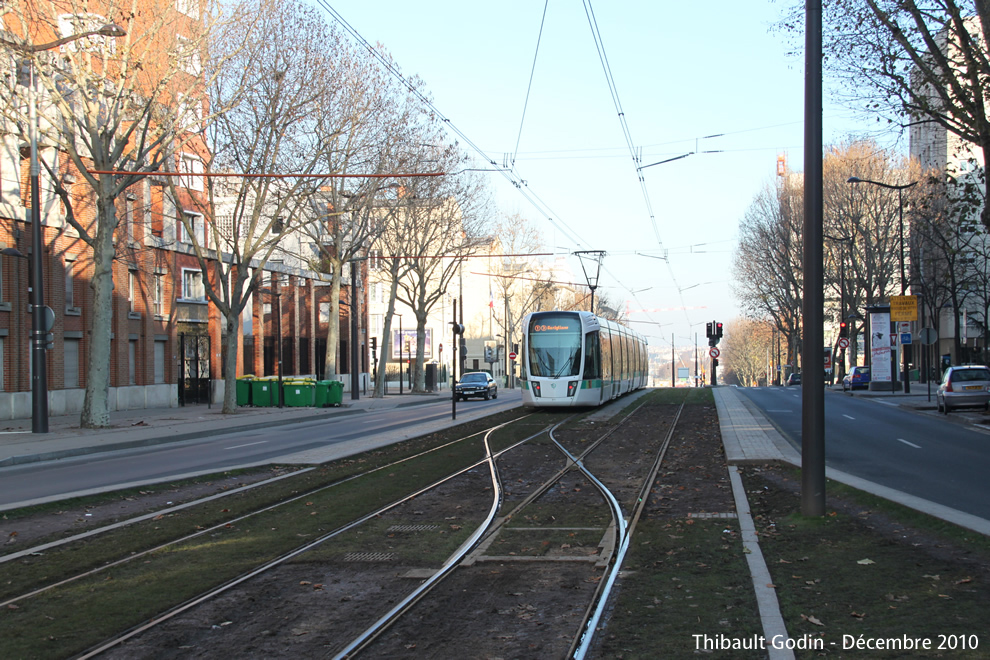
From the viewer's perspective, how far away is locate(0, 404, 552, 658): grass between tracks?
613 cm

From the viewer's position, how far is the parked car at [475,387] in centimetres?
5166

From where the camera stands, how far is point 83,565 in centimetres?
805

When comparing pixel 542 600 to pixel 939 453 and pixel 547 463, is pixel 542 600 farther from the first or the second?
pixel 939 453

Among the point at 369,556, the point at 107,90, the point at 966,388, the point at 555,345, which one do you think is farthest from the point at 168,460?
the point at 966,388

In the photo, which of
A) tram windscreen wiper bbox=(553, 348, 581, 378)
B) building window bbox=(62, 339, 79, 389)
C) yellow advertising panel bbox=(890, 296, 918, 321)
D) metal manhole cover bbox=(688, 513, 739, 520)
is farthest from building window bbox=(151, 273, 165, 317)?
metal manhole cover bbox=(688, 513, 739, 520)

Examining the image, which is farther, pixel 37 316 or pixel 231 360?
pixel 231 360

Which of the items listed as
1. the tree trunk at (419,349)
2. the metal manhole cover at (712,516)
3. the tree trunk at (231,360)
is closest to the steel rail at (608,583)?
the metal manhole cover at (712,516)

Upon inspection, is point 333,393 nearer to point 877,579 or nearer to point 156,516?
point 156,516

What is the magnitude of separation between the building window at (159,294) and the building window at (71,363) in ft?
21.4

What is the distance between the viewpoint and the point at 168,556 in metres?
8.36

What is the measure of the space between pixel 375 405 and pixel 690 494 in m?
33.2

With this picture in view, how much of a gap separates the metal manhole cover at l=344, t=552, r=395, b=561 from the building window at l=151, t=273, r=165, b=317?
116 feet

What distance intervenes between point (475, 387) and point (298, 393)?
43.8 ft

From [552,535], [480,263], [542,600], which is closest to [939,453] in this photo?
[552,535]
